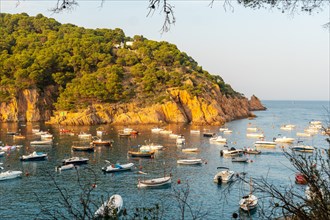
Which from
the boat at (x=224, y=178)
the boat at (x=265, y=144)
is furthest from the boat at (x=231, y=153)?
the boat at (x=224, y=178)

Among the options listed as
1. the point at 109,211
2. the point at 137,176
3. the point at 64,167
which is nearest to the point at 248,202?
the point at 109,211

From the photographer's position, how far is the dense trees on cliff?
101 m

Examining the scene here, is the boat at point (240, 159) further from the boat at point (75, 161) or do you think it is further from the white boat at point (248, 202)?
the white boat at point (248, 202)

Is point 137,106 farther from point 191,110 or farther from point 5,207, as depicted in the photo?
point 5,207

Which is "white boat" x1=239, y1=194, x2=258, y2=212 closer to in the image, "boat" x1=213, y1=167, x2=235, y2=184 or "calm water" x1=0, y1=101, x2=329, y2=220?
"calm water" x1=0, y1=101, x2=329, y2=220

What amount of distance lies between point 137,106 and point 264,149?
160ft

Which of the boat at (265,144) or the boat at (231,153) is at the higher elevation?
the boat at (265,144)

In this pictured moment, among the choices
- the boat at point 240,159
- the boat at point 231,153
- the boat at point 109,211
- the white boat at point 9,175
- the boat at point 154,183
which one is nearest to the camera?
the boat at point 109,211

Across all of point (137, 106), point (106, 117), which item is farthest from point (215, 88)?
point (106, 117)

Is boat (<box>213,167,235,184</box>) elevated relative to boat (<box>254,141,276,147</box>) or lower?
lower

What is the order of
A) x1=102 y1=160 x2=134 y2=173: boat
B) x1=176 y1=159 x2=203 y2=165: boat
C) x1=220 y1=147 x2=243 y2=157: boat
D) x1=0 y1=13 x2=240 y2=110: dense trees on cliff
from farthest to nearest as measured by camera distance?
x1=0 y1=13 x2=240 y2=110: dense trees on cliff < x1=220 y1=147 x2=243 y2=157: boat < x1=176 y1=159 x2=203 y2=165: boat < x1=102 y1=160 x2=134 y2=173: boat

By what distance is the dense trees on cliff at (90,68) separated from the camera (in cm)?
10138

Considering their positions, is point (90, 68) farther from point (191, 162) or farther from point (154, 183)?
point (154, 183)

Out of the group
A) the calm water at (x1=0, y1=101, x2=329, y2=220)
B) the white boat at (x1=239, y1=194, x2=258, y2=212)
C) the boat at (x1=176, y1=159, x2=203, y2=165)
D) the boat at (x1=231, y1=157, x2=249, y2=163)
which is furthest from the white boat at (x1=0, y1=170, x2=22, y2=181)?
the boat at (x1=231, y1=157, x2=249, y2=163)
